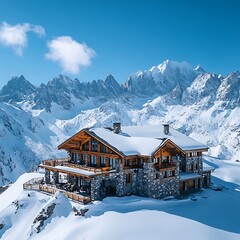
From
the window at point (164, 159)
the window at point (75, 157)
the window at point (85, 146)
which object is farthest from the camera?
the window at point (75, 157)

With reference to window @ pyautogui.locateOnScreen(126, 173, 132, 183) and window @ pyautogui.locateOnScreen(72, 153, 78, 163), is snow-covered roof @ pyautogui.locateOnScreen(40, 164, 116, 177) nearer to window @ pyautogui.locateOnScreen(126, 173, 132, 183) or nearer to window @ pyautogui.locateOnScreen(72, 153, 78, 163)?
window @ pyautogui.locateOnScreen(72, 153, 78, 163)

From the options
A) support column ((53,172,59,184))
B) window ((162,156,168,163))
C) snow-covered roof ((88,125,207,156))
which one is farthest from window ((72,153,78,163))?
window ((162,156,168,163))

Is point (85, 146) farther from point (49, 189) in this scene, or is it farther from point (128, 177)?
point (128, 177)

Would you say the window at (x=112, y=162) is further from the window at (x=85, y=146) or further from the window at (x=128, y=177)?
the window at (x=85, y=146)

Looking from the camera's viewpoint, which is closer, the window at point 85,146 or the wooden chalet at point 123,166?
the wooden chalet at point 123,166

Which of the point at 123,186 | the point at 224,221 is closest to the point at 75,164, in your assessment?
the point at 123,186

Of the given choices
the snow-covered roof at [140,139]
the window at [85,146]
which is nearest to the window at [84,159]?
the window at [85,146]

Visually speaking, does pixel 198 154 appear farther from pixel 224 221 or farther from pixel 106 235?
pixel 106 235
